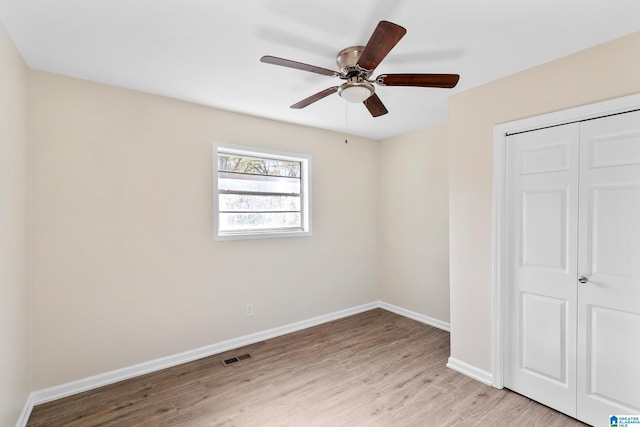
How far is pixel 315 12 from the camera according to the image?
5.35 ft

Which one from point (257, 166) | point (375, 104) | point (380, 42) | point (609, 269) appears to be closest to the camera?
point (380, 42)

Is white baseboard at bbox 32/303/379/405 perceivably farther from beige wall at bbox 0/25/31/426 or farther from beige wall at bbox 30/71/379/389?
beige wall at bbox 0/25/31/426

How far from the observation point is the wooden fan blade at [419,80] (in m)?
1.75

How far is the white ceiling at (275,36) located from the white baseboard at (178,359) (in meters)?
2.45

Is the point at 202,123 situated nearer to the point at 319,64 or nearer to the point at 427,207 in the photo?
the point at 319,64

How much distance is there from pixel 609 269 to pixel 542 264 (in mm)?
371

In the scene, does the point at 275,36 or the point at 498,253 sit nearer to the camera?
the point at 275,36

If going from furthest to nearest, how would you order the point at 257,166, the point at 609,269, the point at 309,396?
the point at 257,166, the point at 309,396, the point at 609,269

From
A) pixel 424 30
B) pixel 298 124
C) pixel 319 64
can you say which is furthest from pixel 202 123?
pixel 424 30

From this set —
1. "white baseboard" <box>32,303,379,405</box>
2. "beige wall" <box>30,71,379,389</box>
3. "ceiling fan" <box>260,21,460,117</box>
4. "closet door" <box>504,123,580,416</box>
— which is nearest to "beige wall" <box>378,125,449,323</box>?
"white baseboard" <box>32,303,379,405</box>

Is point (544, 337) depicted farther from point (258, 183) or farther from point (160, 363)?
point (160, 363)

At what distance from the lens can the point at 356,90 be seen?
1.85 meters

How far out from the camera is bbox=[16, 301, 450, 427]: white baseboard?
7.51 feet

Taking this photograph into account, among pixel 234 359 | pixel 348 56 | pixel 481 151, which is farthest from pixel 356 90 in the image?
pixel 234 359
